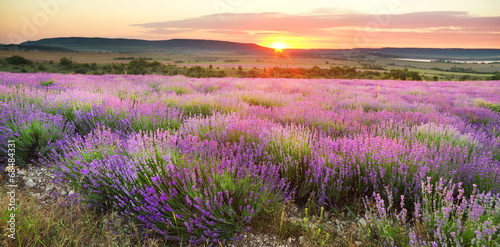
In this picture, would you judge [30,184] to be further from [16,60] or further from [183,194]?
[16,60]

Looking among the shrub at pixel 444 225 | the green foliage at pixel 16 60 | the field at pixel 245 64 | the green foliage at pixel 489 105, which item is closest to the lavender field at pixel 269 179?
the shrub at pixel 444 225

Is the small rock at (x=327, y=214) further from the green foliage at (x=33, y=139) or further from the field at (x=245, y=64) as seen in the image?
the field at (x=245, y=64)

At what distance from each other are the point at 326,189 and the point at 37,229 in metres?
2.29

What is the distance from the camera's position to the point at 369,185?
2.50 meters

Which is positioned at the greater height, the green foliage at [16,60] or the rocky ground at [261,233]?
the green foliage at [16,60]

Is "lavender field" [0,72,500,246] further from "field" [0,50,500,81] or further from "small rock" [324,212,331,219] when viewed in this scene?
"field" [0,50,500,81]

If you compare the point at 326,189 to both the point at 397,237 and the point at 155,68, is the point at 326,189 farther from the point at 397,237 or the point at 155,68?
the point at 155,68

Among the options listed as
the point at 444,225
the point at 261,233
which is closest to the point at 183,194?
the point at 261,233

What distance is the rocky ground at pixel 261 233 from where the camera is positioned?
197cm

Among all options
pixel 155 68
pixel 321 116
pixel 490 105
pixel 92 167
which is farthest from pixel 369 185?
pixel 155 68

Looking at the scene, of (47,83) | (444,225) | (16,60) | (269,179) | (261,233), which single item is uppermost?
(16,60)

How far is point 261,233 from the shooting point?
2061 millimetres

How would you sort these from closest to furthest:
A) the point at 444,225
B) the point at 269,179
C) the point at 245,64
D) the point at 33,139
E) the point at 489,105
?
the point at 444,225 → the point at 269,179 → the point at 33,139 → the point at 489,105 → the point at 245,64

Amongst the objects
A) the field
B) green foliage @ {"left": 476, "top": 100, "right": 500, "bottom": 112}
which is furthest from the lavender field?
the field
